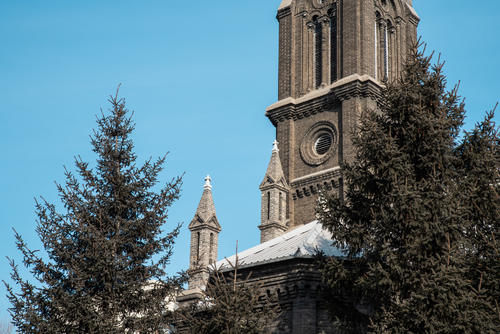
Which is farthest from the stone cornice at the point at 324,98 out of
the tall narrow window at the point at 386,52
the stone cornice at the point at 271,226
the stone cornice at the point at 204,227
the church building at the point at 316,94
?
the stone cornice at the point at 204,227

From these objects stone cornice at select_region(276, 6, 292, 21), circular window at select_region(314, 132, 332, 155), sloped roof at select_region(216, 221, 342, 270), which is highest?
stone cornice at select_region(276, 6, 292, 21)

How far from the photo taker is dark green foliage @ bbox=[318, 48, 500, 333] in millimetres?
16938

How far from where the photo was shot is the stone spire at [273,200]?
3925cm

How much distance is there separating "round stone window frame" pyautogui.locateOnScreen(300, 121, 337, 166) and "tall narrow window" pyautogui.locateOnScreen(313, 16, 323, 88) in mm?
3162

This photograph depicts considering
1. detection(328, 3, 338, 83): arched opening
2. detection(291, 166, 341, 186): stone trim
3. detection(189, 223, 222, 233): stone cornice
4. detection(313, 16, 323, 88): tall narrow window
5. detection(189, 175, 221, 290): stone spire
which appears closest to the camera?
detection(189, 175, 221, 290): stone spire

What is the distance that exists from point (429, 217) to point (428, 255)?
89 cm

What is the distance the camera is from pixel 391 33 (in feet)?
156

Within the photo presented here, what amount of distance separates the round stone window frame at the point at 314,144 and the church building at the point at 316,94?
0.06 meters

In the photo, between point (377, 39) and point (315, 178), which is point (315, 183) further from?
point (377, 39)

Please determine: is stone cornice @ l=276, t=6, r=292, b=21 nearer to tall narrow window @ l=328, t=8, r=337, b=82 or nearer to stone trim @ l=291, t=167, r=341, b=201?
tall narrow window @ l=328, t=8, r=337, b=82

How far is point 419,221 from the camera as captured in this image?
58.9 ft

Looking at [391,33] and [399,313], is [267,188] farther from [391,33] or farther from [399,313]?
[399,313]

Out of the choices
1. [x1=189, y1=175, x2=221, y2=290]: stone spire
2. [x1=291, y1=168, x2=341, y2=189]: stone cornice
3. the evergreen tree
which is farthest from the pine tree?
[x1=291, y1=168, x2=341, y2=189]: stone cornice

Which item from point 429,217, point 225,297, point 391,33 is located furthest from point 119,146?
point 391,33
